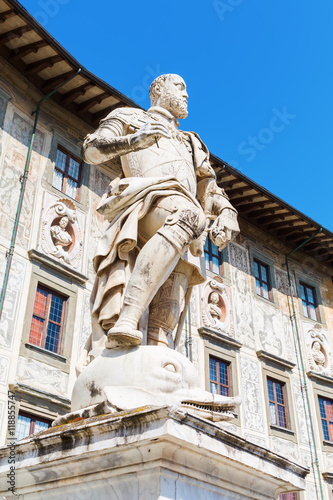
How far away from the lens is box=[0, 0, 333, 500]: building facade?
1171 cm

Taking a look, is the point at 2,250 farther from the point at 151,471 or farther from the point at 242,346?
the point at 151,471

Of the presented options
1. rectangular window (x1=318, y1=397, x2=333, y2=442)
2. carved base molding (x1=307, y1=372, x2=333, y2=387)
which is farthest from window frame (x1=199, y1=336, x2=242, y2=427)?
rectangular window (x1=318, y1=397, x2=333, y2=442)

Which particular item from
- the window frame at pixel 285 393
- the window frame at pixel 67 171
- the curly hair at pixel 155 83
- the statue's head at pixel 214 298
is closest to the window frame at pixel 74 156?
the window frame at pixel 67 171

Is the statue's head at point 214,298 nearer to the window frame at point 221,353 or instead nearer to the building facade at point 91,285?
the building facade at point 91,285

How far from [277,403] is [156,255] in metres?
14.5

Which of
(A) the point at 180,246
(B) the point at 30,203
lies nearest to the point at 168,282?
(A) the point at 180,246

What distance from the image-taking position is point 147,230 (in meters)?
3.55

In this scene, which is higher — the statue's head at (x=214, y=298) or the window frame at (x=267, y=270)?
the window frame at (x=267, y=270)

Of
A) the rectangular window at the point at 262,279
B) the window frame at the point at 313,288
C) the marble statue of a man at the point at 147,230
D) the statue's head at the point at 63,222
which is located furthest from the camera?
the window frame at the point at 313,288

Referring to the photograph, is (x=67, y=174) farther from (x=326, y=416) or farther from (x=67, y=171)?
(x=326, y=416)

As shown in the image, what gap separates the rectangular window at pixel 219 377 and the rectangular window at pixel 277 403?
170 centimetres

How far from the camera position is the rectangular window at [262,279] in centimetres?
1839

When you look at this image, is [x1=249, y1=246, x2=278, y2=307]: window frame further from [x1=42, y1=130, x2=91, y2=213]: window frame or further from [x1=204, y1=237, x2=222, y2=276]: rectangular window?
[x1=42, y1=130, x2=91, y2=213]: window frame

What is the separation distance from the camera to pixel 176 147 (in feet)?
13.3
